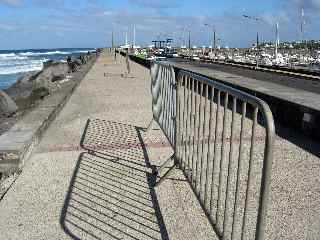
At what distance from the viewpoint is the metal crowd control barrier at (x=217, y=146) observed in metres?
3.20

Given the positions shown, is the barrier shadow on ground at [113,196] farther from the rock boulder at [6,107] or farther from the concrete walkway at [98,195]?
the rock boulder at [6,107]

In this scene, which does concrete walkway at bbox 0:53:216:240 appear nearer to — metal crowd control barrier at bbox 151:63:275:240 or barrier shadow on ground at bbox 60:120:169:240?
barrier shadow on ground at bbox 60:120:169:240

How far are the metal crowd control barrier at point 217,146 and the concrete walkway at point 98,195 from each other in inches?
11.7

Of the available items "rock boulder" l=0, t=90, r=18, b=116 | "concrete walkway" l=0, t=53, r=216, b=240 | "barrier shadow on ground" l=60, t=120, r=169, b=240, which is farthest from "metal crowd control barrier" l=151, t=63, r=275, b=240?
"rock boulder" l=0, t=90, r=18, b=116

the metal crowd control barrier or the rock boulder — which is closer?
the metal crowd control barrier

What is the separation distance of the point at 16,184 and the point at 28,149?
1297 millimetres

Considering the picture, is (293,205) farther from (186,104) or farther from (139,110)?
(139,110)

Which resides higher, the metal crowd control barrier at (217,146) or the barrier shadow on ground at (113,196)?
the metal crowd control barrier at (217,146)

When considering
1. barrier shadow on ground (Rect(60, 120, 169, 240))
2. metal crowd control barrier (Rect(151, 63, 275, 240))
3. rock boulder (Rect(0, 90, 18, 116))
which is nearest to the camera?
metal crowd control barrier (Rect(151, 63, 275, 240))

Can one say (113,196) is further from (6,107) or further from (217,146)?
(6,107)

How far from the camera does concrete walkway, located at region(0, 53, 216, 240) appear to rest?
14.6ft

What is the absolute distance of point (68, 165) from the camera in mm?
6719

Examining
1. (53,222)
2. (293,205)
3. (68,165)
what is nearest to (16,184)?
(68,165)

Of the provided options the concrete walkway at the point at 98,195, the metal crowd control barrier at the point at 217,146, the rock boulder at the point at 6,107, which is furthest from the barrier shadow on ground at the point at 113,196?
the rock boulder at the point at 6,107
